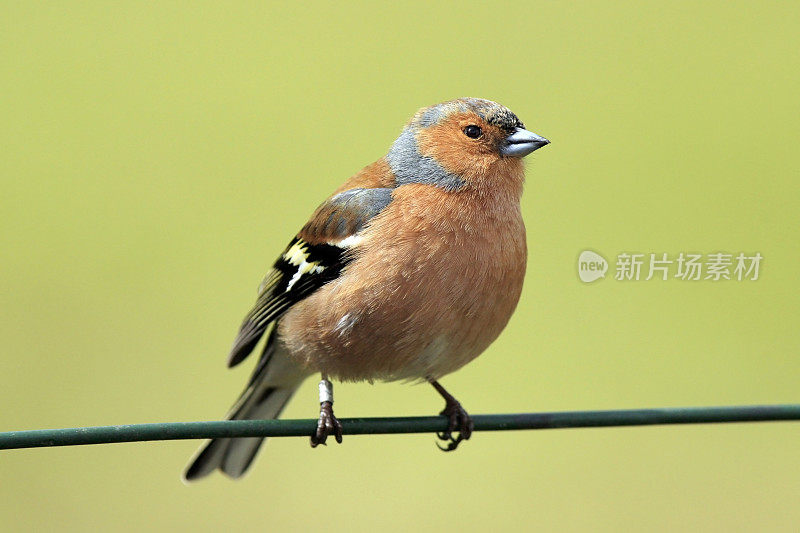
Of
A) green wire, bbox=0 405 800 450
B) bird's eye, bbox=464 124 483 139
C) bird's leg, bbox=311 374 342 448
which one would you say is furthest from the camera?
bird's eye, bbox=464 124 483 139

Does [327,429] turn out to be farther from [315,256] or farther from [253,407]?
[253,407]

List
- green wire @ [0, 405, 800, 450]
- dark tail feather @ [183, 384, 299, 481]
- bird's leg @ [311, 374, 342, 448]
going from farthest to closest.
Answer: dark tail feather @ [183, 384, 299, 481]
bird's leg @ [311, 374, 342, 448]
green wire @ [0, 405, 800, 450]

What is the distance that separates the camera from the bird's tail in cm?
405

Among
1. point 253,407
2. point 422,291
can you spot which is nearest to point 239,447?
point 253,407

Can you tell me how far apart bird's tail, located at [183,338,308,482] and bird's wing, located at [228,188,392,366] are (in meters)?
0.15

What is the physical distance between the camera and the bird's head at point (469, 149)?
3.72 meters

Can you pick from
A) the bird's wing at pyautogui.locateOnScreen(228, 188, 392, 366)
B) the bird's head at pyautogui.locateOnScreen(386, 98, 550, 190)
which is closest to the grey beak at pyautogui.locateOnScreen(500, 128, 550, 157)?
the bird's head at pyautogui.locateOnScreen(386, 98, 550, 190)

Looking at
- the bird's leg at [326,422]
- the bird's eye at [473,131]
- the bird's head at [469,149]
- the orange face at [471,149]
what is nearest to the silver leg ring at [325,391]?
the bird's leg at [326,422]

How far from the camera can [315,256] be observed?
3742 millimetres

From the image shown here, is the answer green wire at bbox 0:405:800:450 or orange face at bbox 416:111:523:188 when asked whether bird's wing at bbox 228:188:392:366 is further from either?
green wire at bbox 0:405:800:450

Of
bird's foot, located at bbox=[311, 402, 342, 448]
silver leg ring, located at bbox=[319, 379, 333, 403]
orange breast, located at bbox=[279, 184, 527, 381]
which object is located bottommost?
bird's foot, located at bbox=[311, 402, 342, 448]

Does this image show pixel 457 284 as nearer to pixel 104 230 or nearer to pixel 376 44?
pixel 104 230

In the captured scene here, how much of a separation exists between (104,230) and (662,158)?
385 centimetres

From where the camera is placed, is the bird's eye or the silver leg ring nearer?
the silver leg ring
